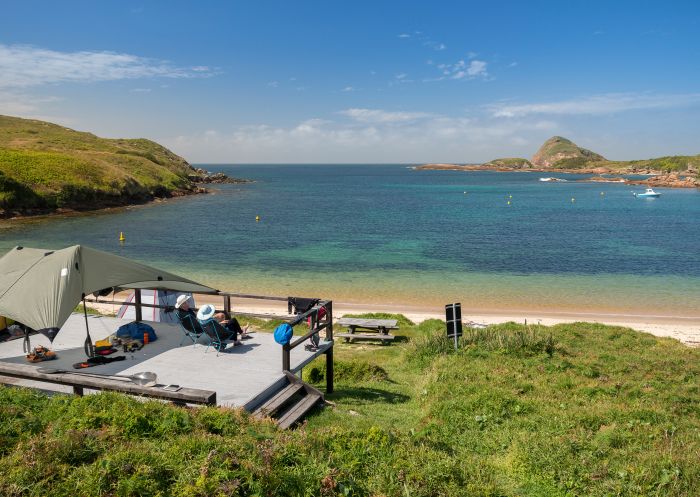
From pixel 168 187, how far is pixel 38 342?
3720 inches

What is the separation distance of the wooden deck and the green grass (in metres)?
1.34

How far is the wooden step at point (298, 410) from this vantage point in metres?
8.64

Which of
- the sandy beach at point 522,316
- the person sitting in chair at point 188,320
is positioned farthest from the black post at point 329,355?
the sandy beach at point 522,316

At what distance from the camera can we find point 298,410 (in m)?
9.20

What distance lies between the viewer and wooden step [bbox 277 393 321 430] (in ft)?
28.4

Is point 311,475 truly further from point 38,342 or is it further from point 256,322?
point 256,322

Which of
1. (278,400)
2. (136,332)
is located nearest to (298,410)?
(278,400)

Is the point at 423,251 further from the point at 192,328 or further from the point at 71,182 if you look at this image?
the point at 71,182

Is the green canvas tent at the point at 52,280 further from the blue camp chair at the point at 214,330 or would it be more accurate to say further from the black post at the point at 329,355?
the black post at the point at 329,355

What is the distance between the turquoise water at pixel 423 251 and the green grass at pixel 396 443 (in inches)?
727

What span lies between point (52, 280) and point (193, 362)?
3.47 metres

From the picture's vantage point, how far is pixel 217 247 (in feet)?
159

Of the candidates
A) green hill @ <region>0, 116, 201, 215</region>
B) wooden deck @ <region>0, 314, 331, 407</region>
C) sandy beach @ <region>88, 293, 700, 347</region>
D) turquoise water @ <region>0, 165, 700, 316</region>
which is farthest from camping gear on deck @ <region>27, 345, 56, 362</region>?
green hill @ <region>0, 116, 201, 215</region>

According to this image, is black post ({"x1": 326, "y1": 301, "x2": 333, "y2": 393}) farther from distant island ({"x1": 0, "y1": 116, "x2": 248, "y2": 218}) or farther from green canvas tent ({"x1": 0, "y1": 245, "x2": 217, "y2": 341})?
distant island ({"x1": 0, "y1": 116, "x2": 248, "y2": 218})
